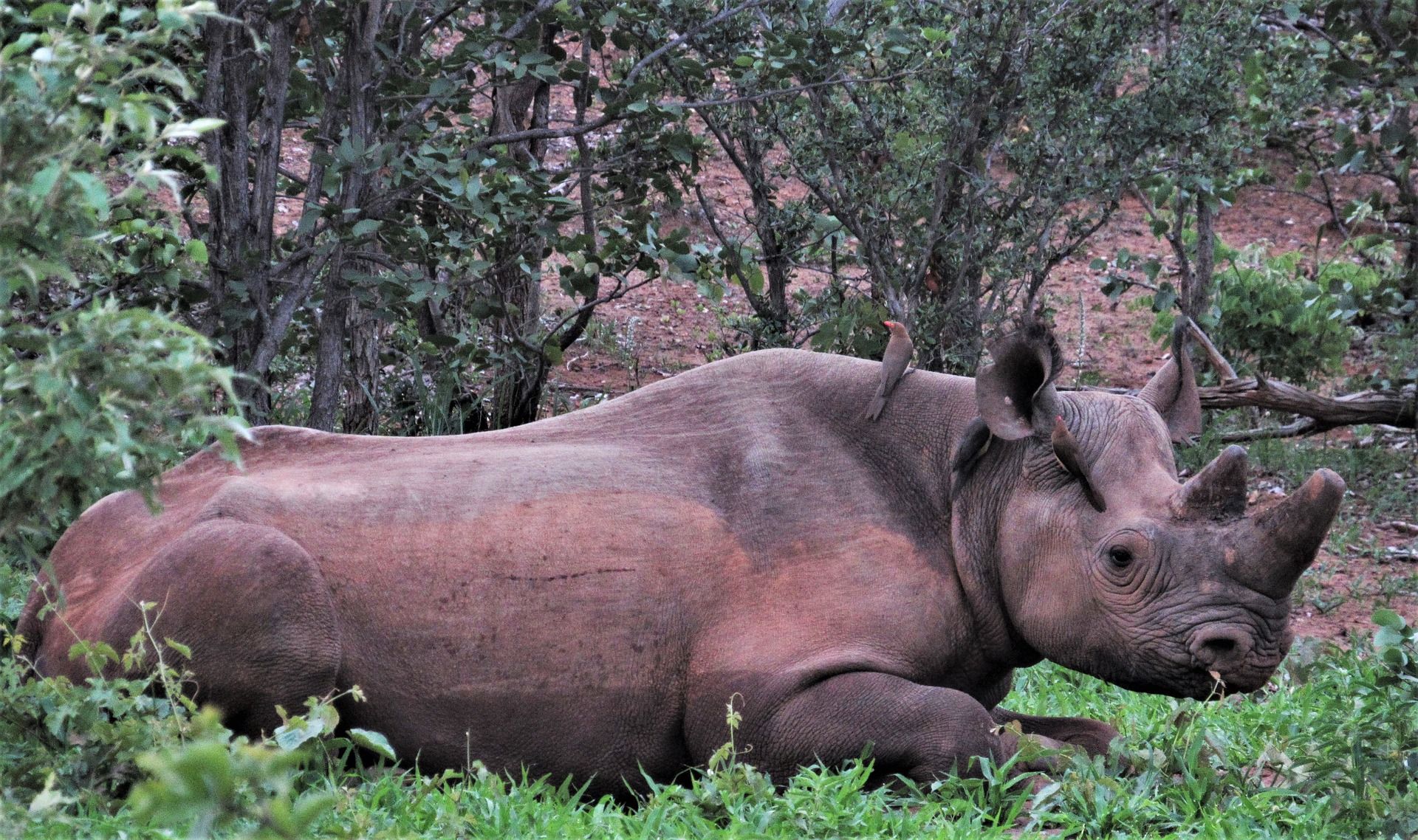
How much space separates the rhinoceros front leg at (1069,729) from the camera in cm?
484

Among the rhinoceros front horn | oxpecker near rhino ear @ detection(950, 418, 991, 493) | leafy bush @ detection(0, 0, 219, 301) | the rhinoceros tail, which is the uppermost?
leafy bush @ detection(0, 0, 219, 301)

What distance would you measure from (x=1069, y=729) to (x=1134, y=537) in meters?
0.77

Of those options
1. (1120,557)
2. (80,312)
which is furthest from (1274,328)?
(80,312)

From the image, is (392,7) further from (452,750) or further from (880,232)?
(452,750)

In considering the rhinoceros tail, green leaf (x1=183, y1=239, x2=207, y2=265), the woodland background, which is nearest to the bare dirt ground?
the woodland background

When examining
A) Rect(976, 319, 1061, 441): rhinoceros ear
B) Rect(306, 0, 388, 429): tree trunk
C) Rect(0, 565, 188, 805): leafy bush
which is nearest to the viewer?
Rect(0, 565, 188, 805): leafy bush

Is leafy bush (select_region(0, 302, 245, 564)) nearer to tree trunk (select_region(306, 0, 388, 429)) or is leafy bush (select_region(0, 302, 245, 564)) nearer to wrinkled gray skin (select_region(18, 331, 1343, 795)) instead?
wrinkled gray skin (select_region(18, 331, 1343, 795))

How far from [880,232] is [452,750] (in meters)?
4.03

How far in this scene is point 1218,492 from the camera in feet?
14.4

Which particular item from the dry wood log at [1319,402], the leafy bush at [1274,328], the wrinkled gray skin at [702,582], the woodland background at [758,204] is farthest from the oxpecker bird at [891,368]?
the leafy bush at [1274,328]

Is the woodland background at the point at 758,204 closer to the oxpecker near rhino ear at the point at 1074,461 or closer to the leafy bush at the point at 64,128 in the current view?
the oxpecker near rhino ear at the point at 1074,461

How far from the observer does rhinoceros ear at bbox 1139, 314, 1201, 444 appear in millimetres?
5059

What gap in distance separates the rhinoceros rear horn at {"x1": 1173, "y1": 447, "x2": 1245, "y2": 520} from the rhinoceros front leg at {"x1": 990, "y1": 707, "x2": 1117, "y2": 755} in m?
0.81

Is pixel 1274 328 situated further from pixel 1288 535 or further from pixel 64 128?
pixel 64 128
